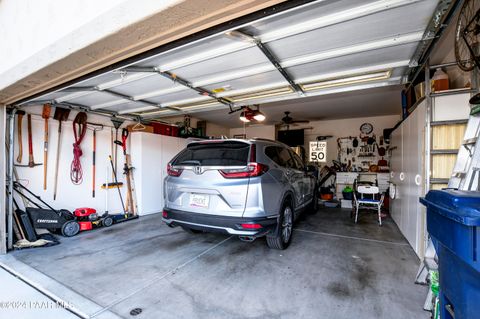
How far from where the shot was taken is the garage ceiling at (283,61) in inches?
62.7

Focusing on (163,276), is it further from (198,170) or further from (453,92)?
(453,92)

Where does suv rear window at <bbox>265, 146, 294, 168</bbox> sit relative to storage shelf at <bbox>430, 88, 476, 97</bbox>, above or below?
below

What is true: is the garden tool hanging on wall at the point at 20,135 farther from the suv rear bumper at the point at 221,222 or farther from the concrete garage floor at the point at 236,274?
the suv rear bumper at the point at 221,222

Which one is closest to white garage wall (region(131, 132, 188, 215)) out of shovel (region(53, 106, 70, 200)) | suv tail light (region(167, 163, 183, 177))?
shovel (region(53, 106, 70, 200))

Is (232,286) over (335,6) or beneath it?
beneath

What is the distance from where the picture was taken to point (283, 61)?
230 cm

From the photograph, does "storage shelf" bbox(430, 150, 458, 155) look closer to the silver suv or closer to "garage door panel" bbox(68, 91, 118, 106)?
the silver suv

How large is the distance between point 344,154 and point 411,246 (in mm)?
5166

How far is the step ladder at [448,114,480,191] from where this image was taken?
153 centimetres

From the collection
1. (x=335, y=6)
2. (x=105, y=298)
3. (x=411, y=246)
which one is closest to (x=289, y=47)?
(x=335, y=6)

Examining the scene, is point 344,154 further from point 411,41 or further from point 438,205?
point 438,205

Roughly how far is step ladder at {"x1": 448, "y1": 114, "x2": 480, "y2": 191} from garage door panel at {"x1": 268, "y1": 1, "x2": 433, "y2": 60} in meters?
0.96

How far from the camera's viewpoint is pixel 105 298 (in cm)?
196

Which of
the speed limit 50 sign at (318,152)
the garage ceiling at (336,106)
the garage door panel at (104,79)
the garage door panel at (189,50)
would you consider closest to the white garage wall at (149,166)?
the garage ceiling at (336,106)
